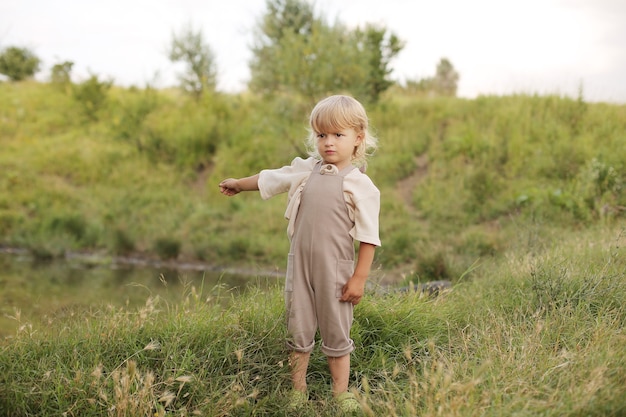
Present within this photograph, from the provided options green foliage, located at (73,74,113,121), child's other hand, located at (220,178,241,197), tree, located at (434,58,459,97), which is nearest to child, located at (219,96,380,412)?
child's other hand, located at (220,178,241,197)

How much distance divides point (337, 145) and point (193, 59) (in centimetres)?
2040

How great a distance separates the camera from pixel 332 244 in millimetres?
3498

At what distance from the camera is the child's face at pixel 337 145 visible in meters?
3.52

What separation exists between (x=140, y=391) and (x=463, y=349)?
1.90m

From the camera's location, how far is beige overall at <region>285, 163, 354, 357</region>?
137 inches

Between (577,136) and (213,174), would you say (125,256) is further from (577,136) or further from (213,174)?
(577,136)

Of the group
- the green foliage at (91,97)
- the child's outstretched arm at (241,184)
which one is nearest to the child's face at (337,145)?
the child's outstretched arm at (241,184)

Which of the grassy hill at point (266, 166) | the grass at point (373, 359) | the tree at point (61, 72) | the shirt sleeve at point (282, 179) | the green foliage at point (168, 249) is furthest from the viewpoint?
the tree at point (61, 72)

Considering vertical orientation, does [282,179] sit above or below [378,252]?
above

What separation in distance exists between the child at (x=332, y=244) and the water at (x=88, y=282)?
3.24 metres

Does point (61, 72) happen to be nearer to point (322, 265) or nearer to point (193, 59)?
point (193, 59)

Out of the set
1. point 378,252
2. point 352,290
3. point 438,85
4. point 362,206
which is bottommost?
point 378,252

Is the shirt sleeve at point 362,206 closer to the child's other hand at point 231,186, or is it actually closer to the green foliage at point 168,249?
the child's other hand at point 231,186

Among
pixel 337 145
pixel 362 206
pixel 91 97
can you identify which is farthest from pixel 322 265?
pixel 91 97
